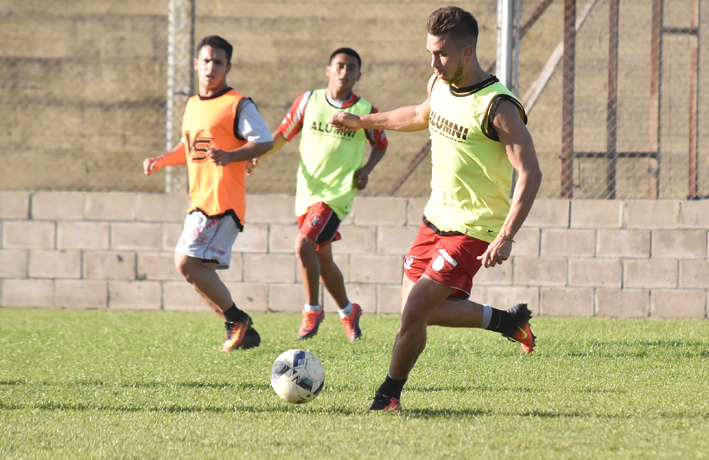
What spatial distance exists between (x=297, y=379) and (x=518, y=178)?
1.41m

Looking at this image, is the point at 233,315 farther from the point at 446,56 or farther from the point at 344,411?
the point at 446,56

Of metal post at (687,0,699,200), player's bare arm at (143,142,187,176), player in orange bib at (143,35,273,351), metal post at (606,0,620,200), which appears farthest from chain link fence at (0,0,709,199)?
player in orange bib at (143,35,273,351)

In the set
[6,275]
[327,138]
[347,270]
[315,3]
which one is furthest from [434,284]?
[315,3]

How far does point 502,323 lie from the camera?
14.3ft

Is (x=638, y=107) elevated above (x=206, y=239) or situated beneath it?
elevated above

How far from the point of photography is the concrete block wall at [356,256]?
761 cm

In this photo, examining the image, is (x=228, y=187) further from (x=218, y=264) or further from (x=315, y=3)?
(x=315, y=3)

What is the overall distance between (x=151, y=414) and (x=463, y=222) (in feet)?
5.74

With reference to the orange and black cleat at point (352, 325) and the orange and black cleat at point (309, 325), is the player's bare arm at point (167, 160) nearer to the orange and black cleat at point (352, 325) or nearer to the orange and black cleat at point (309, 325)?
the orange and black cleat at point (309, 325)

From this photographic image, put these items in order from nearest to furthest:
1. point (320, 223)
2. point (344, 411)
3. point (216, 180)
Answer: point (344, 411) → point (216, 180) → point (320, 223)

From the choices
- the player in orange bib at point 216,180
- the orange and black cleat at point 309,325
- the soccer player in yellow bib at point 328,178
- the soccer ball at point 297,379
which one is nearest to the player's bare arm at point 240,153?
the player in orange bib at point 216,180

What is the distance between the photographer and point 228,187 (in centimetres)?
553

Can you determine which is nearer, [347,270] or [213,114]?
[213,114]

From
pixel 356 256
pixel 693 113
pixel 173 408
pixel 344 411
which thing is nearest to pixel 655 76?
pixel 693 113
